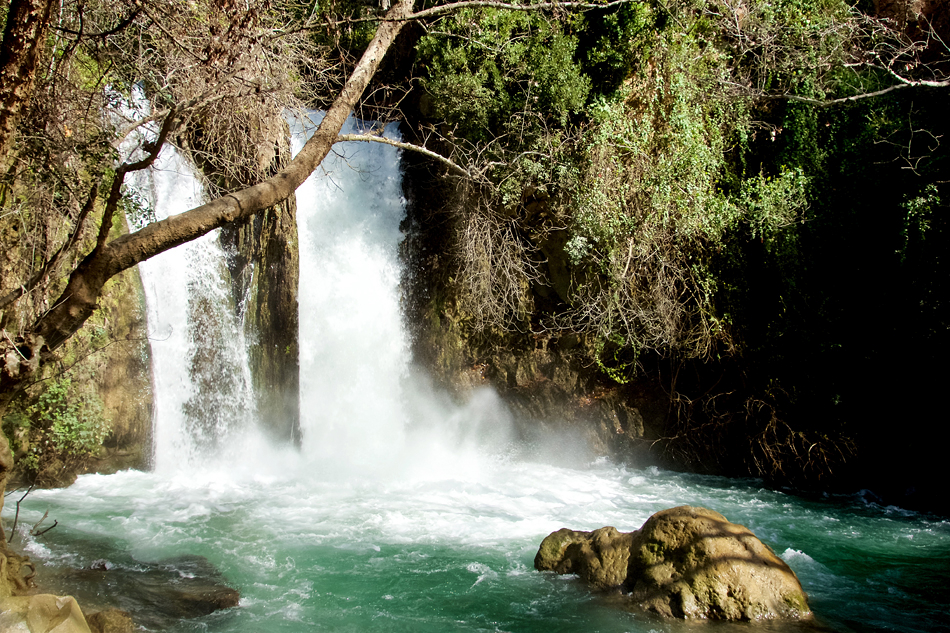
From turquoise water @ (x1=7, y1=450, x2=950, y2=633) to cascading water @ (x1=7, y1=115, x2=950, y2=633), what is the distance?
2cm

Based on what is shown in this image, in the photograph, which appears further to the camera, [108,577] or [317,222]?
[317,222]

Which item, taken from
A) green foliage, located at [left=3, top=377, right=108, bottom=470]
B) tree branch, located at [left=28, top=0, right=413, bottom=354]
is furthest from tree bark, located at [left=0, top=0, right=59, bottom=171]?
green foliage, located at [left=3, top=377, right=108, bottom=470]

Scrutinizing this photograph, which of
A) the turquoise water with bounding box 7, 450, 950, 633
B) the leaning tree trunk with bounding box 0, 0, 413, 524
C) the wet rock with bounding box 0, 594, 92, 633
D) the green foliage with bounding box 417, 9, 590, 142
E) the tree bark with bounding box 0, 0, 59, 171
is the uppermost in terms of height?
the green foliage with bounding box 417, 9, 590, 142

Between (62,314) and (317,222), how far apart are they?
22.8 feet

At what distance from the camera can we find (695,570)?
4.38 m

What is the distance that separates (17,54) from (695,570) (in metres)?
5.10

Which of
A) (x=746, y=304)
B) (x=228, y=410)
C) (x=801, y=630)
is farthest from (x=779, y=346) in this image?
(x=228, y=410)

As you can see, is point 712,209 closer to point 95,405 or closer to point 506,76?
point 506,76

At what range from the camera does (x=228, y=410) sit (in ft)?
29.6

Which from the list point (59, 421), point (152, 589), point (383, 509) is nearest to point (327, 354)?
point (383, 509)

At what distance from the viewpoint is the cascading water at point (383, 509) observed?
4.62m

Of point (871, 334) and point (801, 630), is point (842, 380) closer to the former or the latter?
point (871, 334)

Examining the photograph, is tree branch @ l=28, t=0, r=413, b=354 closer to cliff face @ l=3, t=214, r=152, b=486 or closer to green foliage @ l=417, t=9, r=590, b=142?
cliff face @ l=3, t=214, r=152, b=486

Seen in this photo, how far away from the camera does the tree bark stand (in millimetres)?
3102
